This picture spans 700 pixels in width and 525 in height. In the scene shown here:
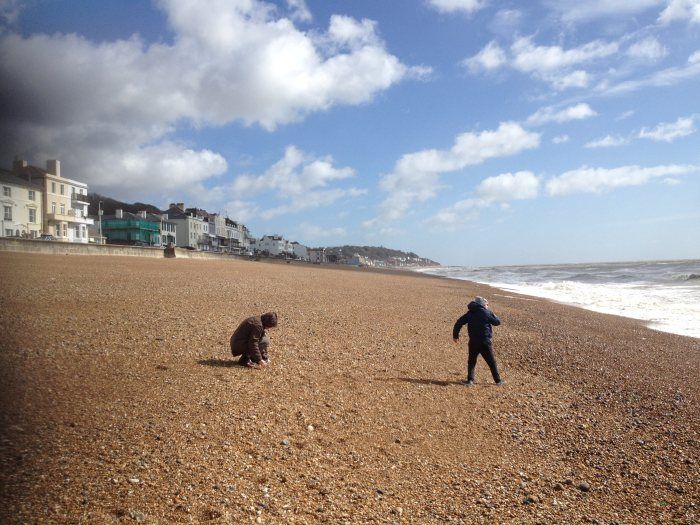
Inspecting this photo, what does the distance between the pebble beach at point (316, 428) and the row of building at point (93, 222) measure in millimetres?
553

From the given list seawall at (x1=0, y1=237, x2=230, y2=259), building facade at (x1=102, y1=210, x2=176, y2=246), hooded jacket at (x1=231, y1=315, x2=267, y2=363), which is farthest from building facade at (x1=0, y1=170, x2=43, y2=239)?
building facade at (x1=102, y1=210, x2=176, y2=246)

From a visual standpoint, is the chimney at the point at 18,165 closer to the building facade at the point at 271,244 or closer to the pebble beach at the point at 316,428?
the pebble beach at the point at 316,428

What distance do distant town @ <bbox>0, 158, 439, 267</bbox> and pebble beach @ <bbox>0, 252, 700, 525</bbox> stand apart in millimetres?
554

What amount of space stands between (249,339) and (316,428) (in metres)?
2.53

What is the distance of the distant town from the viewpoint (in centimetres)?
289

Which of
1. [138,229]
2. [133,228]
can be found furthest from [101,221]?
[138,229]

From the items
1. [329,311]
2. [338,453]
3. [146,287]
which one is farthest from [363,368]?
[146,287]

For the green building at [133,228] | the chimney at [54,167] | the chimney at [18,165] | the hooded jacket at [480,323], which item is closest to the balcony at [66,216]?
the chimney at [54,167]

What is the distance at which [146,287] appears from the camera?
17.1 m

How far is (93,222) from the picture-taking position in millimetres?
9734

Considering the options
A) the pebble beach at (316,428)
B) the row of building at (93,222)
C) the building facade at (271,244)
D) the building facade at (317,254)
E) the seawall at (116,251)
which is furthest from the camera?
the building facade at (317,254)

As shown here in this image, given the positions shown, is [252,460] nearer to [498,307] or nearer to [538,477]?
[538,477]

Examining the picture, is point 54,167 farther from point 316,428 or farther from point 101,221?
point 101,221

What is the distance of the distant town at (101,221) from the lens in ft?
9.48
